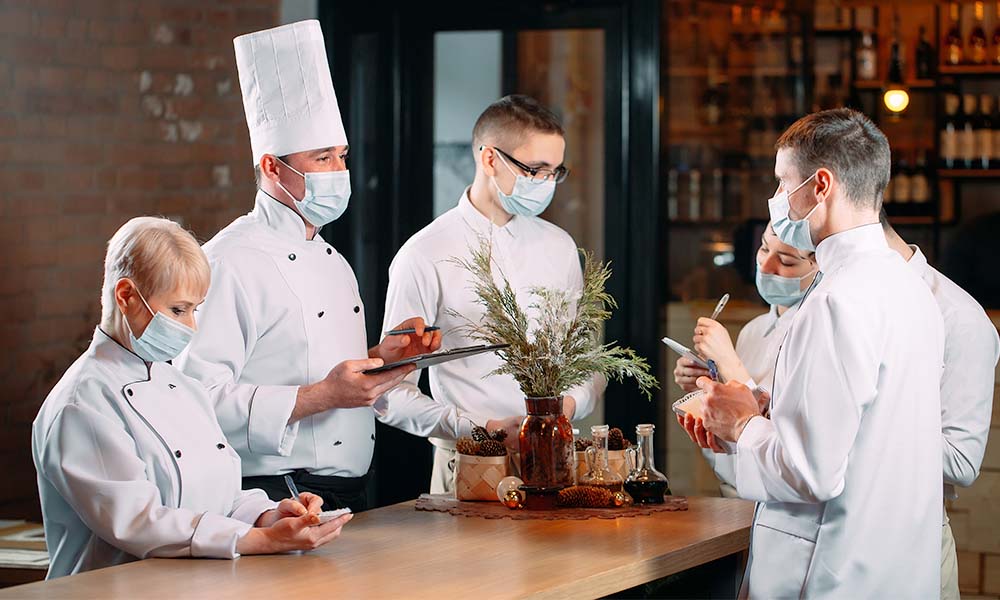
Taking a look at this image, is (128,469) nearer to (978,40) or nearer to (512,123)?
(512,123)

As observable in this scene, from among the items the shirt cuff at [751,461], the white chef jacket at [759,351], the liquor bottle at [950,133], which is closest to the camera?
the shirt cuff at [751,461]

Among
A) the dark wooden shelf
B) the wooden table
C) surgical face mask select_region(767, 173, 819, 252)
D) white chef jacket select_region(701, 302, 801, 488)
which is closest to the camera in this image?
the wooden table

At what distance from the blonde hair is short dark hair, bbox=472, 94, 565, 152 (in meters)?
1.22

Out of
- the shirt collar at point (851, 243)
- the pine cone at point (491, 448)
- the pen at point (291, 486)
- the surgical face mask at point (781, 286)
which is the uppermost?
the shirt collar at point (851, 243)

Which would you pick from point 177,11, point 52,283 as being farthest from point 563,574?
point 177,11

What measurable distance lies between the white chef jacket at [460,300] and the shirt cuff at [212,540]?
0.90m

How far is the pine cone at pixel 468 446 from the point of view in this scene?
2.94 m

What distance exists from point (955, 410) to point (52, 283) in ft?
9.99

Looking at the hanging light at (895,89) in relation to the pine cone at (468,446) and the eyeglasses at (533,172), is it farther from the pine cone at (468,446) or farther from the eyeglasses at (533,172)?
the pine cone at (468,446)

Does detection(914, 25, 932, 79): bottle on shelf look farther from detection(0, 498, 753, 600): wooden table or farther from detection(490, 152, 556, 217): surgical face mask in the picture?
detection(0, 498, 753, 600): wooden table

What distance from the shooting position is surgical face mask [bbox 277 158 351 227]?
3.04 m

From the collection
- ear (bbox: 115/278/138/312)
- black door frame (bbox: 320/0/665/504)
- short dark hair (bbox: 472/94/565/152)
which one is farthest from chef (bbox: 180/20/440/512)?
black door frame (bbox: 320/0/665/504)

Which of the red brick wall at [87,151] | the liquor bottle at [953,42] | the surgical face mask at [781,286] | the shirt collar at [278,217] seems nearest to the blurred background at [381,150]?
the red brick wall at [87,151]

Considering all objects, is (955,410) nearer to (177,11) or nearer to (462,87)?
(462,87)
